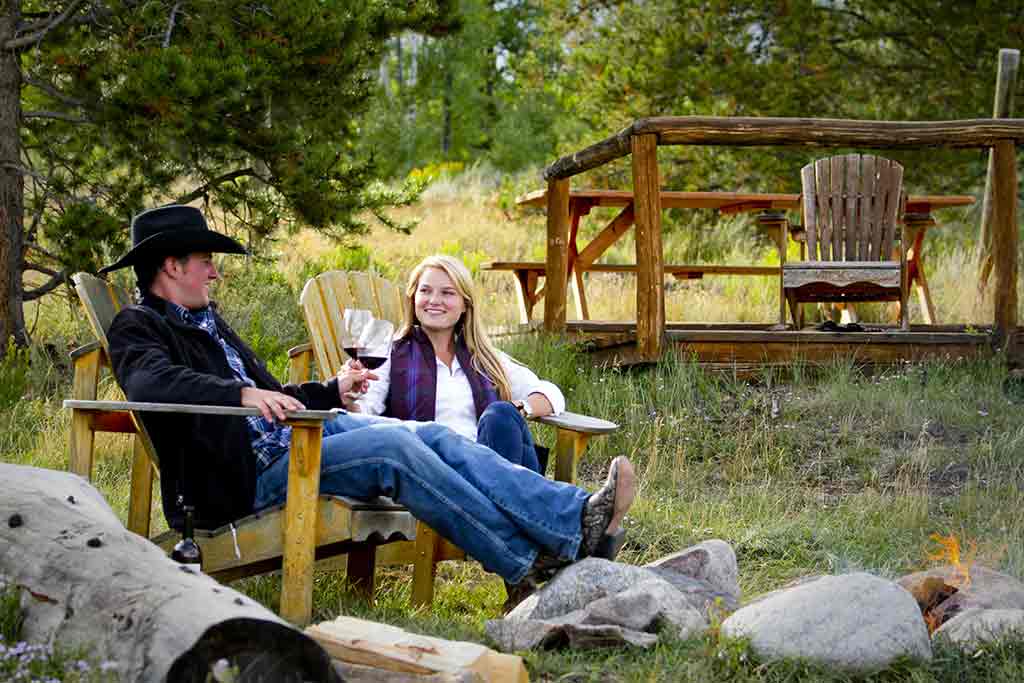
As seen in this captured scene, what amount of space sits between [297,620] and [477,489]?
602 millimetres

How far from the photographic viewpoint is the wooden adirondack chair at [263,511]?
11.2ft

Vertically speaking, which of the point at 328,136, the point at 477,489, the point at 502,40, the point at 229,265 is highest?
the point at 502,40

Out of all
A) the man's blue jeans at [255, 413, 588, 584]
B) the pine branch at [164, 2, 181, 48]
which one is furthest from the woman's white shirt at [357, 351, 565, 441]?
the pine branch at [164, 2, 181, 48]

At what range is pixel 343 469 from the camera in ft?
12.0

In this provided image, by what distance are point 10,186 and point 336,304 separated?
276cm

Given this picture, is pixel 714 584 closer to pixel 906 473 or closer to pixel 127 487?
pixel 906 473

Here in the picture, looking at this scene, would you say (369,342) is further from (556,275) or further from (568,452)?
(556,275)

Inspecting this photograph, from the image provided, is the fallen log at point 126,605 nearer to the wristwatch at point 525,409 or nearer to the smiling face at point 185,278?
the smiling face at point 185,278

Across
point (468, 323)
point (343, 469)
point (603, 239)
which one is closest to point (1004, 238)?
point (603, 239)

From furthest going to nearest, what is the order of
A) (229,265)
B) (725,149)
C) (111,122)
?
(725,149) → (229,265) → (111,122)

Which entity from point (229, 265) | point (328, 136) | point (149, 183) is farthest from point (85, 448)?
point (229, 265)

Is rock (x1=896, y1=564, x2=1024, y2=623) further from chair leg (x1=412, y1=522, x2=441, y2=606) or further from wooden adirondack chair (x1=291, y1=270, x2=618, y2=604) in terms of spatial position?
chair leg (x1=412, y1=522, x2=441, y2=606)

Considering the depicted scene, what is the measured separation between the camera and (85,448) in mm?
3680

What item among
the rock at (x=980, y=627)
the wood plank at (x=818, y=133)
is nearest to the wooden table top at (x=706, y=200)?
the wood plank at (x=818, y=133)
